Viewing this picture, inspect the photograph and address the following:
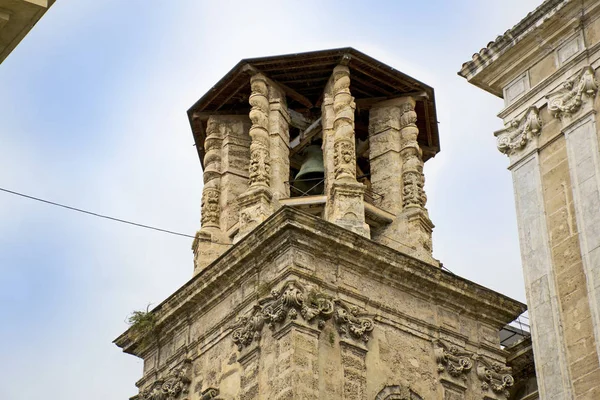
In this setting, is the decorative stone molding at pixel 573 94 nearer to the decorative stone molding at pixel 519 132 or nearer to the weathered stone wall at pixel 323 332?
the decorative stone molding at pixel 519 132

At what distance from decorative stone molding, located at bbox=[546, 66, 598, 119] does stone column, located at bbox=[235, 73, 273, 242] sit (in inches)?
360

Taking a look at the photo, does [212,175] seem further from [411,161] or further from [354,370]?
[354,370]

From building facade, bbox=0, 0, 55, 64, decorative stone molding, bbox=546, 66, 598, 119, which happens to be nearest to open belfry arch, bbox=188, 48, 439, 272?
decorative stone molding, bbox=546, 66, 598, 119

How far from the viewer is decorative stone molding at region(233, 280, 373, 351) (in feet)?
64.8

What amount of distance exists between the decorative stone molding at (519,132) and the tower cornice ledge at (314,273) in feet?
22.9

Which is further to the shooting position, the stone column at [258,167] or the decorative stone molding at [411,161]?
the decorative stone molding at [411,161]

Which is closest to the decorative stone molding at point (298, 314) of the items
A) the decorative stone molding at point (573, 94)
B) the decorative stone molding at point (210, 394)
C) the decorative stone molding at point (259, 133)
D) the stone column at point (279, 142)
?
the decorative stone molding at point (210, 394)

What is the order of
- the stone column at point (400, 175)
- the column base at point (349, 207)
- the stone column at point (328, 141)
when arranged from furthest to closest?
1. the stone column at point (400, 175)
2. the stone column at point (328, 141)
3. the column base at point (349, 207)

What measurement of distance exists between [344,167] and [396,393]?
3.86 metres

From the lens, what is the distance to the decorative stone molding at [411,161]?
74.7 ft

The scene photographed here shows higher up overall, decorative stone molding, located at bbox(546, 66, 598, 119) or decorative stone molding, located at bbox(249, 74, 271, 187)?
decorative stone molding, located at bbox(249, 74, 271, 187)

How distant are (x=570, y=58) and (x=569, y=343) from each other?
2.80m

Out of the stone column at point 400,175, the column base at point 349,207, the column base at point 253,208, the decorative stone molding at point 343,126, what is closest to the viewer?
the column base at point 349,207

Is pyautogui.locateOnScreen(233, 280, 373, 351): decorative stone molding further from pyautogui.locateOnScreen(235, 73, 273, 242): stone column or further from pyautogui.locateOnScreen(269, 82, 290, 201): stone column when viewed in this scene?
pyautogui.locateOnScreen(269, 82, 290, 201): stone column
